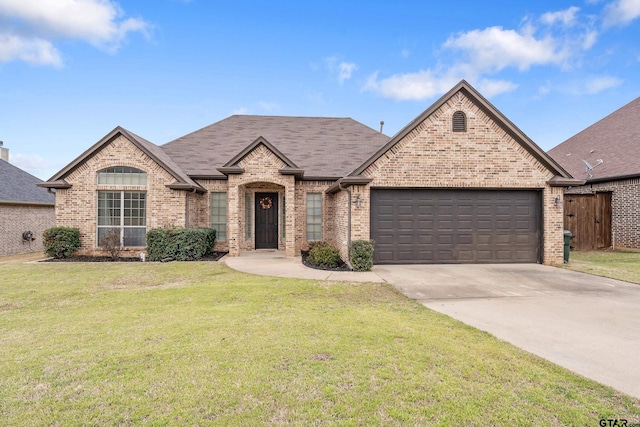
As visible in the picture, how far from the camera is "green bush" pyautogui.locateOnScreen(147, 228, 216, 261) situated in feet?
40.7

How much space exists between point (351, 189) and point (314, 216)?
4.26 meters

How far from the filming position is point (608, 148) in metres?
17.8

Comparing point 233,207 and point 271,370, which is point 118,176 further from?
point 271,370

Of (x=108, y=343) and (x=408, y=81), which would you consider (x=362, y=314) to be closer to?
(x=108, y=343)

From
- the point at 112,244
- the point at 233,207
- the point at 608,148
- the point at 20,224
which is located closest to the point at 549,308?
the point at 233,207

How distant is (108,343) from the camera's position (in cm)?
420

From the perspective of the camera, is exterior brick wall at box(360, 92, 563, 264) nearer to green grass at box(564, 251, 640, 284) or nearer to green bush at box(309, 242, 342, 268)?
green grass at box(564, 251, 640, 284)

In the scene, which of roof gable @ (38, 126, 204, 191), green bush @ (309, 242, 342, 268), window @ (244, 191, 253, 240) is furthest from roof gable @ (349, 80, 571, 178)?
roof gable @ (38, 126, 204, 191)

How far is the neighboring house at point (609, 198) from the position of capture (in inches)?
587

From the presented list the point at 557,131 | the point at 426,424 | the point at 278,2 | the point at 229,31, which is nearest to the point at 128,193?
the point at 229,31

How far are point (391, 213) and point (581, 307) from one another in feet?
19.3

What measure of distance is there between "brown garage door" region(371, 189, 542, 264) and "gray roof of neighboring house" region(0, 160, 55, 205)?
1702cm

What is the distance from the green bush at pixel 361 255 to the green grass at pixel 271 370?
3.69m

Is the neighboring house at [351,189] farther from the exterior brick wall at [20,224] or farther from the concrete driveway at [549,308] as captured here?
the exterior brick wall at [20,224]
